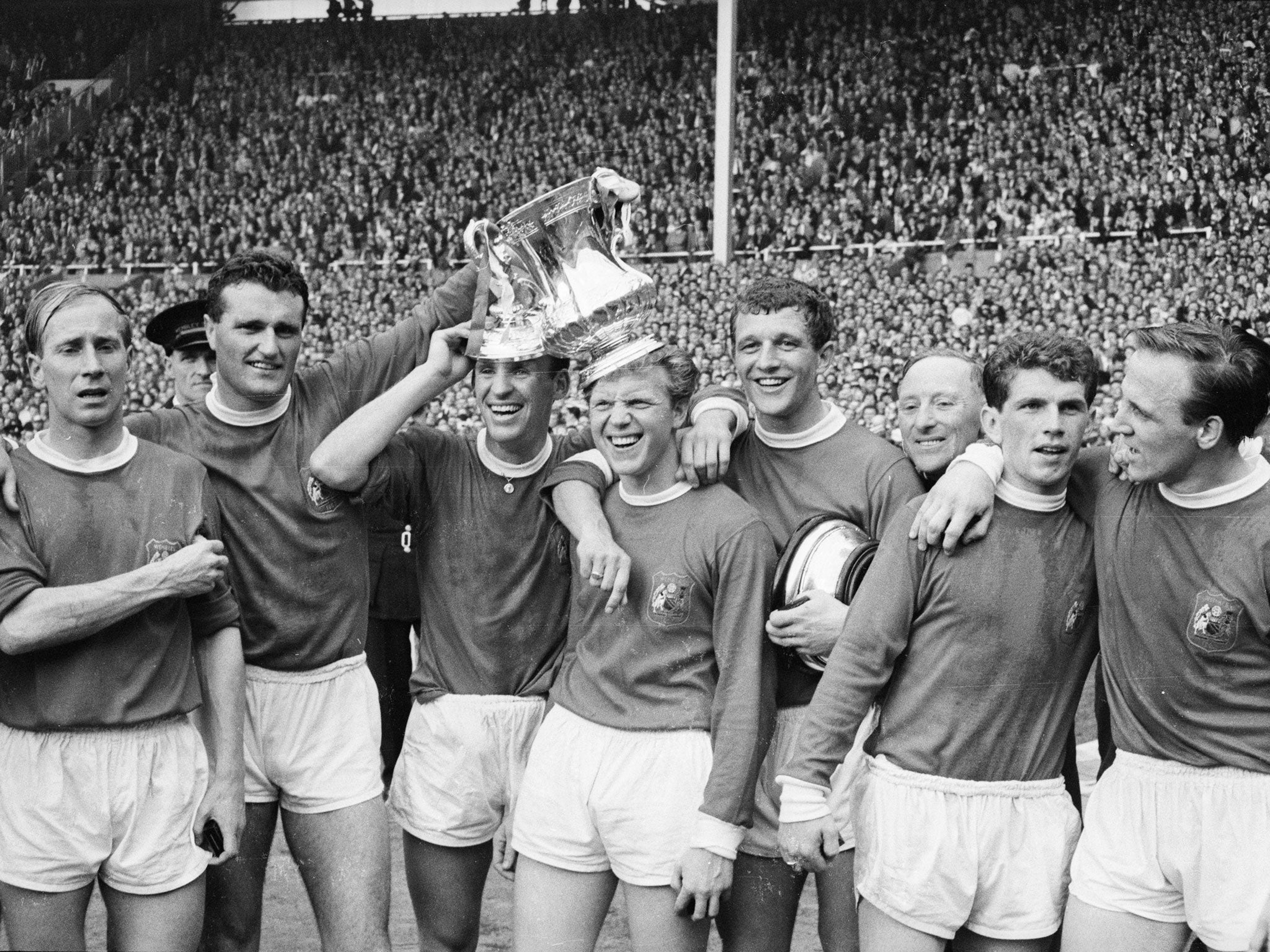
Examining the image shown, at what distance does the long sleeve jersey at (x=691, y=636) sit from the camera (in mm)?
Result: 2986

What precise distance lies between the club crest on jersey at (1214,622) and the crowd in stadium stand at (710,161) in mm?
9910

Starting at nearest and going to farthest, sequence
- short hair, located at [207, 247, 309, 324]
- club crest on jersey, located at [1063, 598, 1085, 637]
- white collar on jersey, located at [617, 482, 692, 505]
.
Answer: club crest on jersey, located at [1063, 598, 1085, 637], white collar on jersey, located at [617, 482, 692, 505], short hair, located at [207, 247, 309, 324]

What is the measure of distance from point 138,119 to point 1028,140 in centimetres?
893

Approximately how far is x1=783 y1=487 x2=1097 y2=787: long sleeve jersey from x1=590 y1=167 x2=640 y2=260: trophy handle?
1.13m

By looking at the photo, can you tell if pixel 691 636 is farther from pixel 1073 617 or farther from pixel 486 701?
pixel 1073 617

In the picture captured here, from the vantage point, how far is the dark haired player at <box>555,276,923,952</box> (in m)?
3.18

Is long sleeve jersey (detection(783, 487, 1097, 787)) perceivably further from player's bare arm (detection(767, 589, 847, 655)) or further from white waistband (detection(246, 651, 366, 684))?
white waistband (detection(246, 651, 366, 684))

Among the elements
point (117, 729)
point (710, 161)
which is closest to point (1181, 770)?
point (117, 729)

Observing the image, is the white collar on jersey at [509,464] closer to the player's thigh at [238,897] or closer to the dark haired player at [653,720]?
the dark haired player at [653,720]

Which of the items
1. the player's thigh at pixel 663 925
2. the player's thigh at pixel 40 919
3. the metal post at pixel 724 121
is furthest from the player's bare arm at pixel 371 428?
the metal post at pixel 724 121

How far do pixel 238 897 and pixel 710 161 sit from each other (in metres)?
11.4

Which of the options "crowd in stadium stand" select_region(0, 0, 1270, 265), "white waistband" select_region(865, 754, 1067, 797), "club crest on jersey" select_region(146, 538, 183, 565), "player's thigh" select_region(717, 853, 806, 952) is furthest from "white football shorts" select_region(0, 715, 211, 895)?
"crowd in stadium stand" select_region(0, 0, 1270, 265)

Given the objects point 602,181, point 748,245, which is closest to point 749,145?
point 748,245

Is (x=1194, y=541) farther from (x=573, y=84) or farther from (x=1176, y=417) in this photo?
(x=573, y=84)
